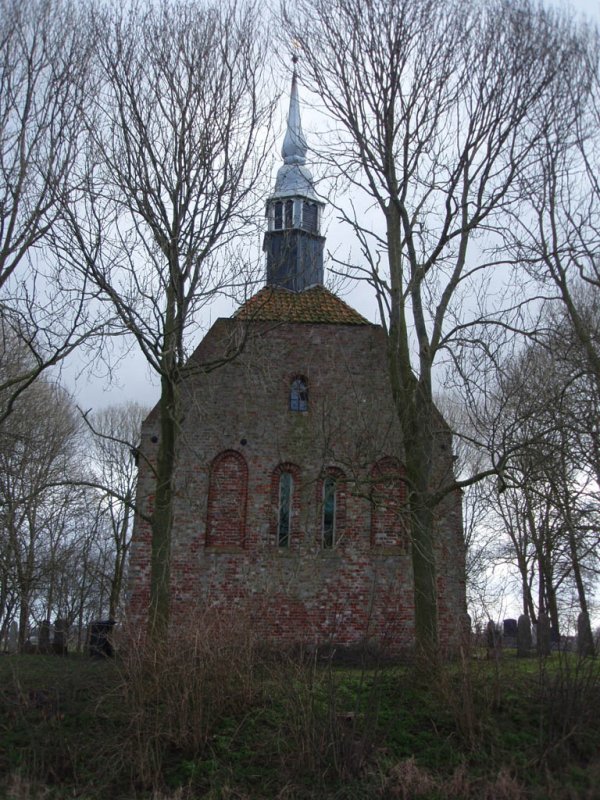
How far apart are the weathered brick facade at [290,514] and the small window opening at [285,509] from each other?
4 centimetres

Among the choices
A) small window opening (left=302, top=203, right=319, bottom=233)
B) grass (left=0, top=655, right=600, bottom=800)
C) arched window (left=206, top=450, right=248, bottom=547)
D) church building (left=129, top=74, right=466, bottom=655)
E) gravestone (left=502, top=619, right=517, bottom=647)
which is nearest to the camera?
grass (left=0, top=655, right=600, bottom=800)

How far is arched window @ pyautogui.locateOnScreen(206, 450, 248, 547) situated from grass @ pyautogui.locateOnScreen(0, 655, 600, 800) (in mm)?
6989

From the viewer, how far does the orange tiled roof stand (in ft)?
63.1

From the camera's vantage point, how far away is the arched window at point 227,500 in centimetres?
1728

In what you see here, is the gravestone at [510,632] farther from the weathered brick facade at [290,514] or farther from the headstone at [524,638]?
the weathered brick facade at [290,514]

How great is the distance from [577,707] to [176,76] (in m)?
10.8

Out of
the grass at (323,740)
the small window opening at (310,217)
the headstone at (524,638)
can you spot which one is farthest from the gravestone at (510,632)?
the grass at (323,740)

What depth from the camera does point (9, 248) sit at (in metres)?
12.4

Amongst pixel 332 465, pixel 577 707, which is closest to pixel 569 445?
pixel 577 707

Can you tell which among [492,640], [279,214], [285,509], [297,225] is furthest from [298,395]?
[492,640]

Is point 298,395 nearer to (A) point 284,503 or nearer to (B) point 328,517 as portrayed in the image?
(A) point 284,503

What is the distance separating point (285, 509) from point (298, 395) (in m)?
2.75

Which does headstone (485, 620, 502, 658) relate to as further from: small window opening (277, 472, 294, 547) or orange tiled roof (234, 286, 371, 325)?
orange tiled roof (234, 286, 371, 325)

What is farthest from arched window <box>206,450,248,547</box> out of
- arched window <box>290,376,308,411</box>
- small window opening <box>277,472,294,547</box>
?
arched window <box>290,376,308,411</box>
